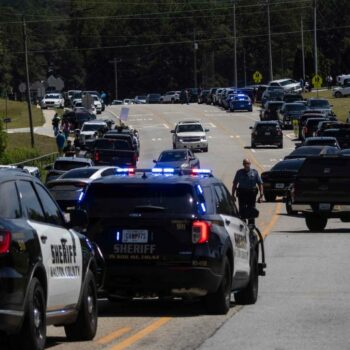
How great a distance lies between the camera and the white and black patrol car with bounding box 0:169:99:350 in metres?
10.0

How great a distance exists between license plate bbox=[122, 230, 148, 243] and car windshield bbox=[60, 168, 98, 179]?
2304cm

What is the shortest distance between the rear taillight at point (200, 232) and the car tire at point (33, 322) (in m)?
3.81

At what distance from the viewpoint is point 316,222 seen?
31219 millimetres

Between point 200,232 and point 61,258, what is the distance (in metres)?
3.15

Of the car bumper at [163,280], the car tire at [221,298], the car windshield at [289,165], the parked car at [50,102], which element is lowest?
the parked car at [50,102]

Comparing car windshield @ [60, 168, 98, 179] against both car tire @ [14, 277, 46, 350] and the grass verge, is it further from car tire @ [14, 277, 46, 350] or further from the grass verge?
the grass verge

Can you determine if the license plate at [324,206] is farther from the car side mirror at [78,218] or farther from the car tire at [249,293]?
the car side mirror at [78,218]

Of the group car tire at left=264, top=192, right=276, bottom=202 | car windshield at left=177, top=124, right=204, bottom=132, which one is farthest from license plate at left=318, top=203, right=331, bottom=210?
car windshield at left=177, top=124, right=204, bottom=132

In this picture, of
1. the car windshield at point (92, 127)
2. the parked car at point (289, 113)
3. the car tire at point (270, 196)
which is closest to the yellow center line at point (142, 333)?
the car tire at point (270, 196)

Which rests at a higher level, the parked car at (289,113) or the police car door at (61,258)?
the police car door at (61,258)

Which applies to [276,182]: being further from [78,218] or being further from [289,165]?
[78,218]

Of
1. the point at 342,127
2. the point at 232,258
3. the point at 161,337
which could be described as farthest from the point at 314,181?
the point at 342,127

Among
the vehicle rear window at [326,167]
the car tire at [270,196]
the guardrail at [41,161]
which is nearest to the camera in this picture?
the vehicle rear window at [326,167]

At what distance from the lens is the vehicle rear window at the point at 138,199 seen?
47.9 ft
